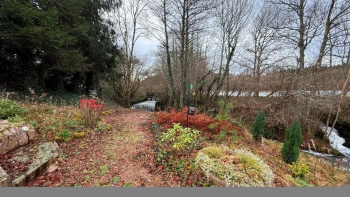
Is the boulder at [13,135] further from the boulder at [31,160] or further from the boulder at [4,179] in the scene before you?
the boulder at [4,179]

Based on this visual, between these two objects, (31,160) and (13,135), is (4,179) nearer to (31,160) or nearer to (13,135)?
(31,160)

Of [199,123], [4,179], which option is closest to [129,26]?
[199,123]

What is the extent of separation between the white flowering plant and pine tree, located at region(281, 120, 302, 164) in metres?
1.65

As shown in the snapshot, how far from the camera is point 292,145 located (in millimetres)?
3549

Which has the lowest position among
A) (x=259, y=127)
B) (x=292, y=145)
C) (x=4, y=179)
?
(x=4, y=179)

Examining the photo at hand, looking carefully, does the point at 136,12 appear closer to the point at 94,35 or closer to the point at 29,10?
the point at 94,35

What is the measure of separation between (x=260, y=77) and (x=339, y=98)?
149 inches

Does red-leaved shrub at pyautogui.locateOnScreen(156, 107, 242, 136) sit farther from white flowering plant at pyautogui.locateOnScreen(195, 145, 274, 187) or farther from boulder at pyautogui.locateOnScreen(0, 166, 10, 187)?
boulder at pyautogui.locateOnScreen(0, 166, 10, 187)

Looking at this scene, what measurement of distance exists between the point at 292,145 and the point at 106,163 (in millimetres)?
4134

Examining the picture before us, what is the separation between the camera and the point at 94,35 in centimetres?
985

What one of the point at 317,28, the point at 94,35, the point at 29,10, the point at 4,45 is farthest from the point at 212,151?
the point at 94,35

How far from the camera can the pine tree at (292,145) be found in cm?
352

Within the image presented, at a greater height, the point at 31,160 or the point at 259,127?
the point at 259,127

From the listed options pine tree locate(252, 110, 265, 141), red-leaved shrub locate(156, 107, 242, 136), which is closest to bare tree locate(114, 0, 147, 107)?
red-leaved shrub locate(156, 107, 242, 136)
